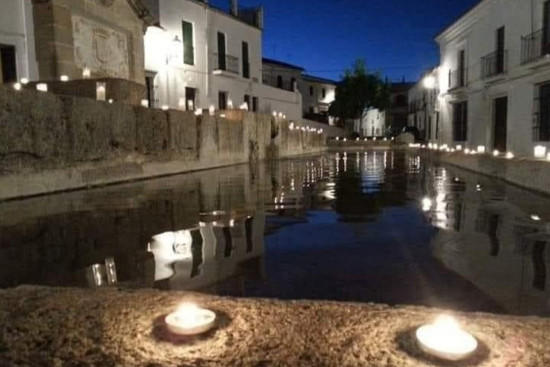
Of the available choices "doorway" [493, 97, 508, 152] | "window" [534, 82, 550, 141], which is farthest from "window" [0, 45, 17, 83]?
"doorway" [493, 97, 508, 152]

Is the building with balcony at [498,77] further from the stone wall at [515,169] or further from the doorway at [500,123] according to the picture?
the stone wall at [515,169]

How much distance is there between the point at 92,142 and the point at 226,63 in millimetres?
18692

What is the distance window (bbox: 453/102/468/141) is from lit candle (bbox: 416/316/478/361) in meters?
22.4

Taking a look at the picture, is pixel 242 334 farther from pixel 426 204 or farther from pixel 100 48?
pixel 100 48

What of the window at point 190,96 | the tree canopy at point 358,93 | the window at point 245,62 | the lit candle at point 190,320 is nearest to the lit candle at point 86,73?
the window at point 190,96

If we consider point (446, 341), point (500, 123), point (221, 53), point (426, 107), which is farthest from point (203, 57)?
point (446, 341)

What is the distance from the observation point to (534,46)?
15219 mm

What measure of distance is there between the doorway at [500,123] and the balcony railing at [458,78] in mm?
3448

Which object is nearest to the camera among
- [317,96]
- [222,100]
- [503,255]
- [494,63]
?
[503,255]

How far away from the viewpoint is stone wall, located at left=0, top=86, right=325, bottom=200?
636cm

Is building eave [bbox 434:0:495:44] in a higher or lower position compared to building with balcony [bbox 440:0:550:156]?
higher

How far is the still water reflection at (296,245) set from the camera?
287 cm

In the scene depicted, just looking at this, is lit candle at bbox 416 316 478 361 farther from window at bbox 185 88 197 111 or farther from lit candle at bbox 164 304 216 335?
window at bbox 185 88 197 111

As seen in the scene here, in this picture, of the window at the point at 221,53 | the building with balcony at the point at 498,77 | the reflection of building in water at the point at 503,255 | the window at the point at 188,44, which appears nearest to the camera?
the reflection of building in water at the point at 503,255
